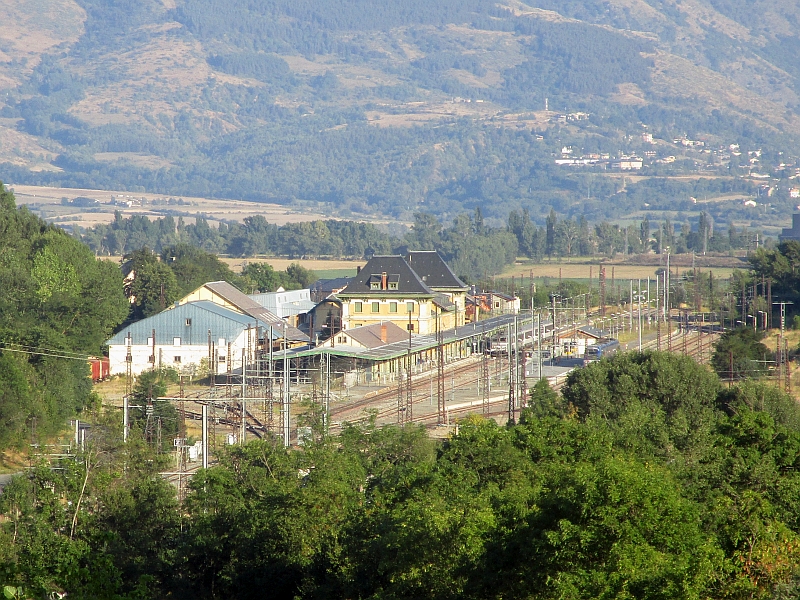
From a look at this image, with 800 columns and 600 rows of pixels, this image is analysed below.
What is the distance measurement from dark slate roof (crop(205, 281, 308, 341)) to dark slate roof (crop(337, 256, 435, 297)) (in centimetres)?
462

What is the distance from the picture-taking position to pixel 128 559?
71.7 ft

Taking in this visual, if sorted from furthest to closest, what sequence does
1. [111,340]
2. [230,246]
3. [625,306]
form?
[230,246]
[625,306]
[111,340]

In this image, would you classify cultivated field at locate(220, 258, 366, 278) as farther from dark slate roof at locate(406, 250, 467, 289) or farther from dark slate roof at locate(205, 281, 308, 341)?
dark slate roof at locate(205, 281, 308, 341)

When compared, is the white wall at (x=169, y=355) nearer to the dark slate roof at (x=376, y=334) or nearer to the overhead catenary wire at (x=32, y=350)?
the dark slate roof at (x=376, y=334)

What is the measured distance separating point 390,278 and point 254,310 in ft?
25.2

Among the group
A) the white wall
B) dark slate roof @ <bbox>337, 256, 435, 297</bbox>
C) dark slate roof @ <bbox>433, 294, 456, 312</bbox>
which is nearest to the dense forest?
the white wall

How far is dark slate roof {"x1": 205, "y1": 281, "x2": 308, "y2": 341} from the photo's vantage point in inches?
2356

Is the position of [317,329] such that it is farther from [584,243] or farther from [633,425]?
[584,243]

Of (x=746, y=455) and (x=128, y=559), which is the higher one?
(x=746, y=455)

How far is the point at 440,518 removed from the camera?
56.7 ft

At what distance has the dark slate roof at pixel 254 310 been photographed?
196 ft

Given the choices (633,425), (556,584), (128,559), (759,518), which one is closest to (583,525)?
(556,584)

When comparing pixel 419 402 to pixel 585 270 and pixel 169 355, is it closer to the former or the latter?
pixel 169 355

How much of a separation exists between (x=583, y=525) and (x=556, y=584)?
87cm
